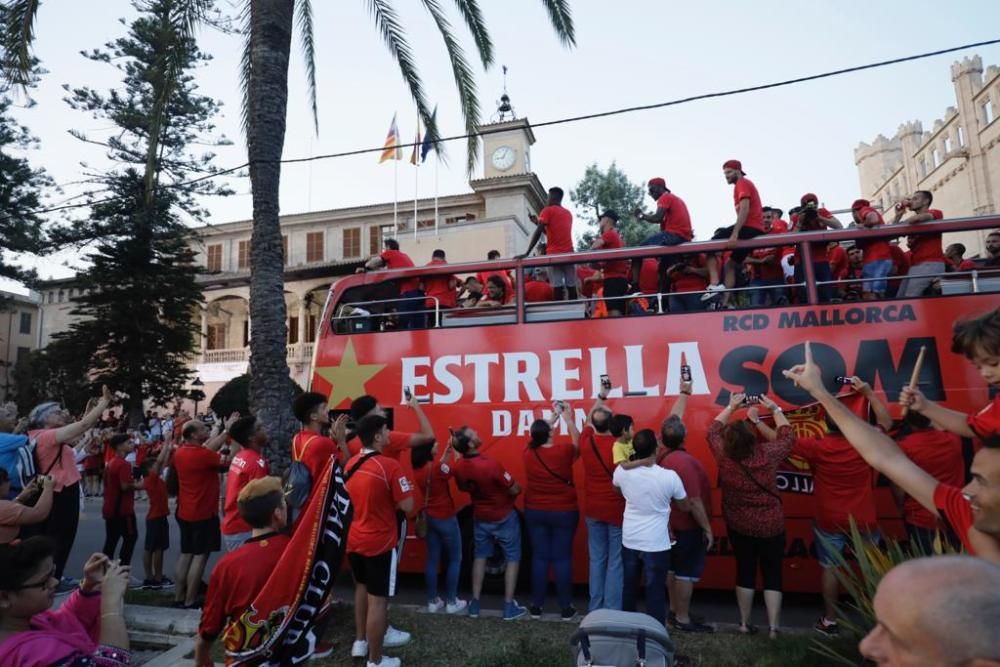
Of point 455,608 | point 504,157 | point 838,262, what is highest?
point 504,157

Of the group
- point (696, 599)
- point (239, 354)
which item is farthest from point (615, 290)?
point (239, 354)

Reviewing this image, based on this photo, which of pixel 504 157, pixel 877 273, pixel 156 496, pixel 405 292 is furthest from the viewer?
pixel 504 157

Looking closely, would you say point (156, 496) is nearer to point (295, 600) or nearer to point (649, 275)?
point (295, 600)

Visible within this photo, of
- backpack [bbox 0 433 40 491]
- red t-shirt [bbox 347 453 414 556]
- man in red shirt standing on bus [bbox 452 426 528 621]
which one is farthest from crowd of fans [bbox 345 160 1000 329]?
backpack [bbox 0 433 40 491]

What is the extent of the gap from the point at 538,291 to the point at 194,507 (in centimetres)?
432

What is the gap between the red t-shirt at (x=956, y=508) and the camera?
2.10 meters

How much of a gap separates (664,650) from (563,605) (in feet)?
11.0

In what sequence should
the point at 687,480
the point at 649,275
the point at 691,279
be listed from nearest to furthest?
1. the point at 687,480
2. the point at 691,279
3. the point at 649,275

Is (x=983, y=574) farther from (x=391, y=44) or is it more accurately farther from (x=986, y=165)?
(x=986, y=165)

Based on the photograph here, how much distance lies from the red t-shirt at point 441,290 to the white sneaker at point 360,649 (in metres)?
3.80

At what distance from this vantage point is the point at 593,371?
654 centimetres

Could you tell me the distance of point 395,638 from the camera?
502 centimetres

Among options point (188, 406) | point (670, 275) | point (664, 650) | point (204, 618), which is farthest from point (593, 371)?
point (188, 406)

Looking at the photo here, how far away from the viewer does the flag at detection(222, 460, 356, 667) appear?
2.87 metres
